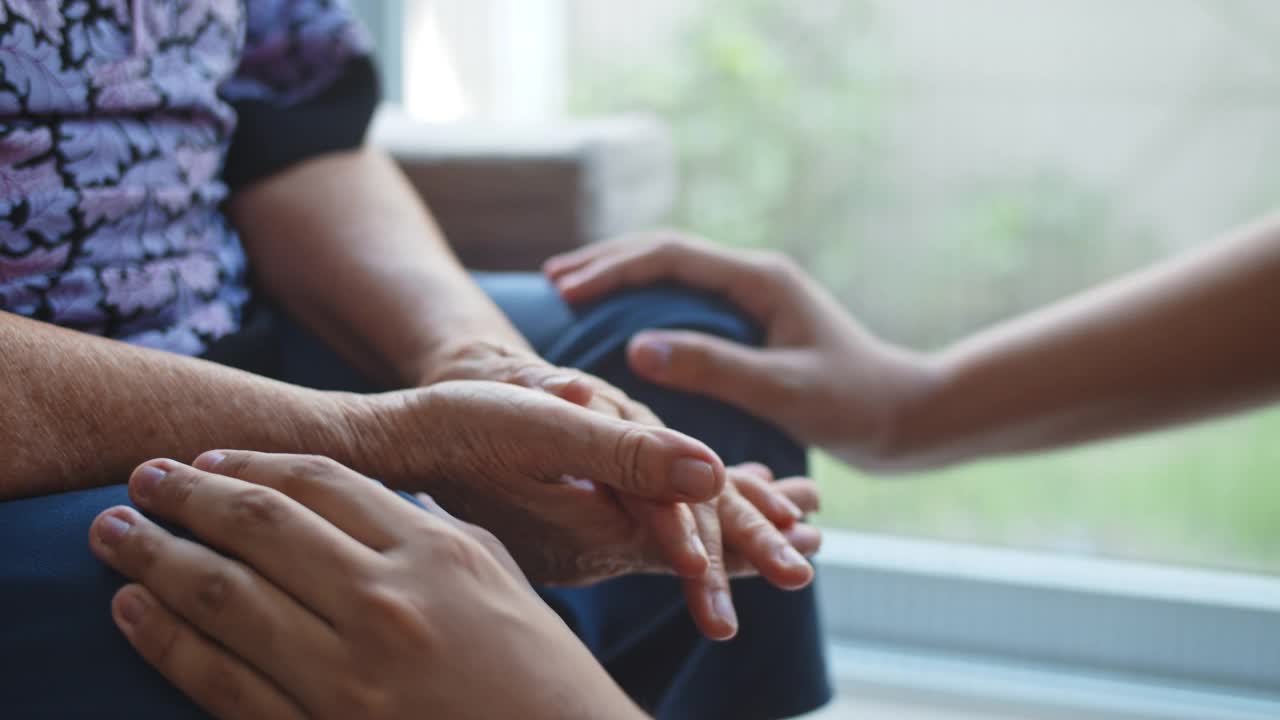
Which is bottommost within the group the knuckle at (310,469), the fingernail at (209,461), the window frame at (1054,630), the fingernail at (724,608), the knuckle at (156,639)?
the window frame at (1054,630)

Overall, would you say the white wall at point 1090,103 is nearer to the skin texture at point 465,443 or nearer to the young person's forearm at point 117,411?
the skin texture at point 465,443

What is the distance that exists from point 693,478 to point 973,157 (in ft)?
4.10

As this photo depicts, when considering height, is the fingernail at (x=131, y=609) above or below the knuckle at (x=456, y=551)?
below

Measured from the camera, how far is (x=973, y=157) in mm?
1684

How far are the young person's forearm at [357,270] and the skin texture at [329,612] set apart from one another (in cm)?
32

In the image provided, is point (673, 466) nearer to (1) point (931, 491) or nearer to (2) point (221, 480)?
(2) point (221, 480)

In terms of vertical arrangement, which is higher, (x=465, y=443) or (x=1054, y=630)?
(x=465, y=443)

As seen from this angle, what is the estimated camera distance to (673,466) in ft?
1.95

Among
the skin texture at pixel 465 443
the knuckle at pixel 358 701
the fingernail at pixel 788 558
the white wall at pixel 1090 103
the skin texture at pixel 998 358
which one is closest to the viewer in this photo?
the knuckle at pixel 358 701

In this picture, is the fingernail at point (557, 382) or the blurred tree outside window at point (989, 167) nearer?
the fingernail at point (557, 382)

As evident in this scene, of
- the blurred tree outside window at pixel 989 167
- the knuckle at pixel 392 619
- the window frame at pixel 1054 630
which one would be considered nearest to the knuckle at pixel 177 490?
the knuckle at pixel 392 619

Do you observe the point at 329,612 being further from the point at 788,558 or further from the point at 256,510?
the point at 788,558

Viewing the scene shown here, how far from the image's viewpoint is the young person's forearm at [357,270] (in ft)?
2.77

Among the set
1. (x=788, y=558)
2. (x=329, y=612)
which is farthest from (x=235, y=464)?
(x=788, y=558)
